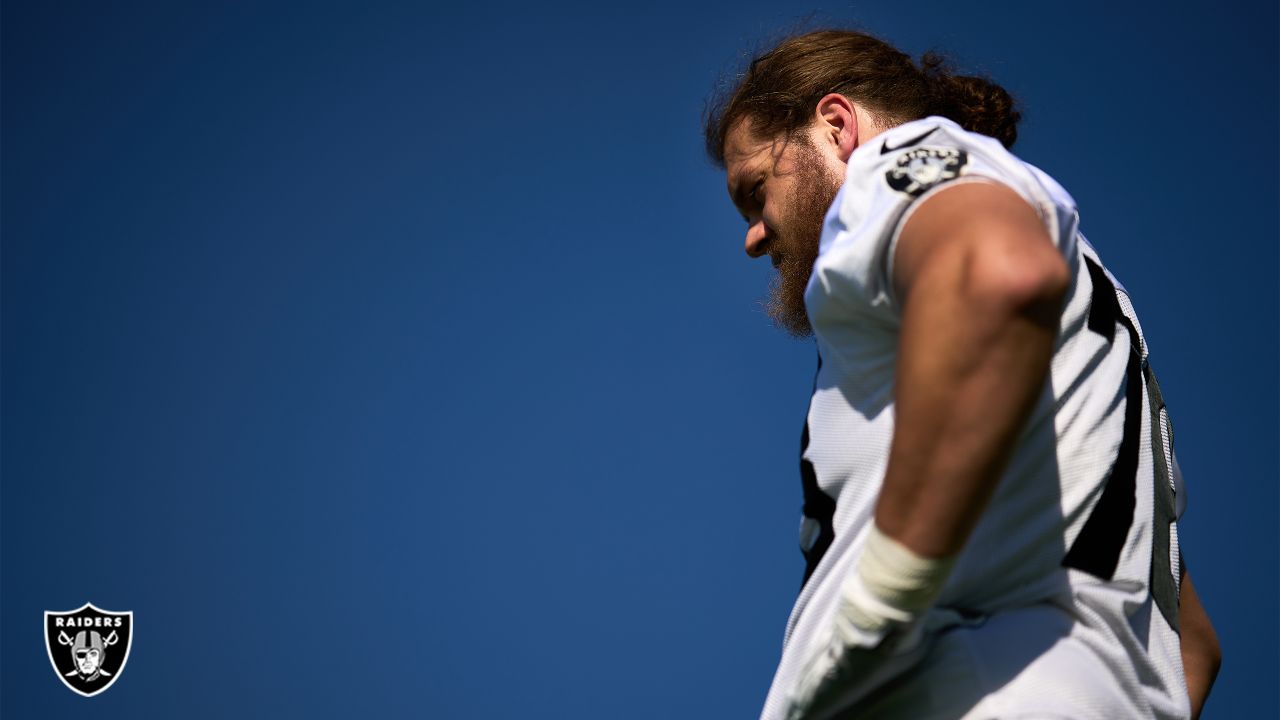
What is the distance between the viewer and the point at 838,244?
75 centimetres

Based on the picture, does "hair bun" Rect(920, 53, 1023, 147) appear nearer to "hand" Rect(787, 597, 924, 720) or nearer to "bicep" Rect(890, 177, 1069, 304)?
"bicep" Rect(890, 177, 1069, 304)

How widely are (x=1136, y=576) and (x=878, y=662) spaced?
0.81 feet

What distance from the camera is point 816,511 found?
95 centimetres

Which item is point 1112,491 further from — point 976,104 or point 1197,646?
point 976,104

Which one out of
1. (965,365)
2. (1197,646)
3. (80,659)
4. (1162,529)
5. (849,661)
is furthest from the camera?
(80,659)

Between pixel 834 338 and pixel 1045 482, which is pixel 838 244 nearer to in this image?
pixel 834 338

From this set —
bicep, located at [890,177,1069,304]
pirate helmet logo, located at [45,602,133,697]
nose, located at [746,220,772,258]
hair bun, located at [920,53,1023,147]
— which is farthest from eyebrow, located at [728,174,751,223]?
pirate helmet logo, located at [45,602,133,697]

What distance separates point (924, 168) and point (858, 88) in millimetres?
768

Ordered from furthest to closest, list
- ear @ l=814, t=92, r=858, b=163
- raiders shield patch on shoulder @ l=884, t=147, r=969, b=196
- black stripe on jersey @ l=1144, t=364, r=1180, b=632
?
ear @ l=814, t=92, r=858, b=163 → black stripe on jersey @ l=1144, t=364, r=1180, b=632 → raiders shield patch on shoulder @ l=884, t=147, r=969, b=196

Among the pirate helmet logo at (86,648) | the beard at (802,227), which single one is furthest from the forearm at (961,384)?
the pirate helmet logo at (86,648)

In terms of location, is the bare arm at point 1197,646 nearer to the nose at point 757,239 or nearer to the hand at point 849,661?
the hand at point 849,661

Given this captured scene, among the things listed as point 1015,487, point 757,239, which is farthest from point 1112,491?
point 757,239

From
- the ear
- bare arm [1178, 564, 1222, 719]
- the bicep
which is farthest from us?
the ear

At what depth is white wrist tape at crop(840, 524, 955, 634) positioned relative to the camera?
0.66m
